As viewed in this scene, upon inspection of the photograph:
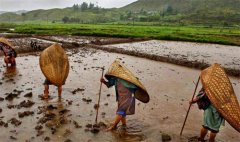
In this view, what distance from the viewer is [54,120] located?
7.61 metres

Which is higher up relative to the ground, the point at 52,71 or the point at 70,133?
the point at 52,71

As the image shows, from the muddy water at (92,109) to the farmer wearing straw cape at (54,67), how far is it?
0.61 metres

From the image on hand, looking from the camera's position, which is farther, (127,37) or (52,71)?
(127,37)

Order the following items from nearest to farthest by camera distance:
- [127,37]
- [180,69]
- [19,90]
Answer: [19,90], [180,69], [127,37]

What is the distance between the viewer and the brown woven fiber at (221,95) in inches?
226

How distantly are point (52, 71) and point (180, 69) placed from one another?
8.33m

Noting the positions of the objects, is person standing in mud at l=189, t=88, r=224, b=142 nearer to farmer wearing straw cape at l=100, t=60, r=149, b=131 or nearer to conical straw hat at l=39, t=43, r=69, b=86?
farmer wearing straw cape at l=100, t=60, r=149, b=131

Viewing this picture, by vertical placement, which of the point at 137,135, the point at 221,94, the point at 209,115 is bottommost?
the point at 137,135

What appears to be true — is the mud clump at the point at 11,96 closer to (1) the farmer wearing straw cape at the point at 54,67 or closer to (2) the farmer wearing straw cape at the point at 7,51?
(1) the farmer wearing straw cape at the point at 54,67

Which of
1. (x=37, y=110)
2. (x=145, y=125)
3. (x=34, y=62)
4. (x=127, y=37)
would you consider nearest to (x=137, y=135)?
(x=145, y=125)

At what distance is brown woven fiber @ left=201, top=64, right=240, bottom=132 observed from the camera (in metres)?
5.73

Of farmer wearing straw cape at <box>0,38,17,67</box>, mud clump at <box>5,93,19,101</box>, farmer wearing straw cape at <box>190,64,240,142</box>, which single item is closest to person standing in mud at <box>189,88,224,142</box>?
farmer wearing straw cape at <box>190,64,240,142</box>

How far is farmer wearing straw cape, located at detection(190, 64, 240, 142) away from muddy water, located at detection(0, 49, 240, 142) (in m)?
0.95

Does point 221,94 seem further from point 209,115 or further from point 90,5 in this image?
point 90,5
